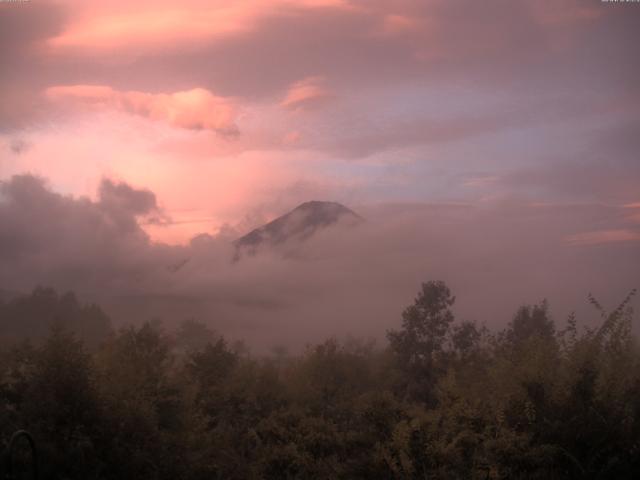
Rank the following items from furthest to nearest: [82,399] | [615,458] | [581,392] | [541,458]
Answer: [82,399] < [581,392] < [541,458] < [615,458]

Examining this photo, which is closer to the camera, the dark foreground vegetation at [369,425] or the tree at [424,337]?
the dark foreground vegetation at [369,425]

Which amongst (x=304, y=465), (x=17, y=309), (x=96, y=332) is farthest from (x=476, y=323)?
(x=17, y=309)

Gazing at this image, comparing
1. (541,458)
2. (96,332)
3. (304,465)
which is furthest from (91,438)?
(96,332)

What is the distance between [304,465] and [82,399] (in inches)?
415

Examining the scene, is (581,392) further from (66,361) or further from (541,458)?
(66,361)

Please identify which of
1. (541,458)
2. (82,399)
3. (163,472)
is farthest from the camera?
(163,472)

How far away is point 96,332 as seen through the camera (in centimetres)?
11750

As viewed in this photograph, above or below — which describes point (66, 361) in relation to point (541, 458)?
above

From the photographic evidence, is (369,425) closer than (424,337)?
Yes

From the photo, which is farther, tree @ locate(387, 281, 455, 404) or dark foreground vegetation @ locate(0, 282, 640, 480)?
tree @ locate(387, 281, 455, 404)

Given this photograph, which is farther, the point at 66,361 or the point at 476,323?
the point at 476,323

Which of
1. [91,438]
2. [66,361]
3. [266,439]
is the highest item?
[66,361]

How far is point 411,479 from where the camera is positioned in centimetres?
2562

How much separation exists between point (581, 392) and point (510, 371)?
556 cm
